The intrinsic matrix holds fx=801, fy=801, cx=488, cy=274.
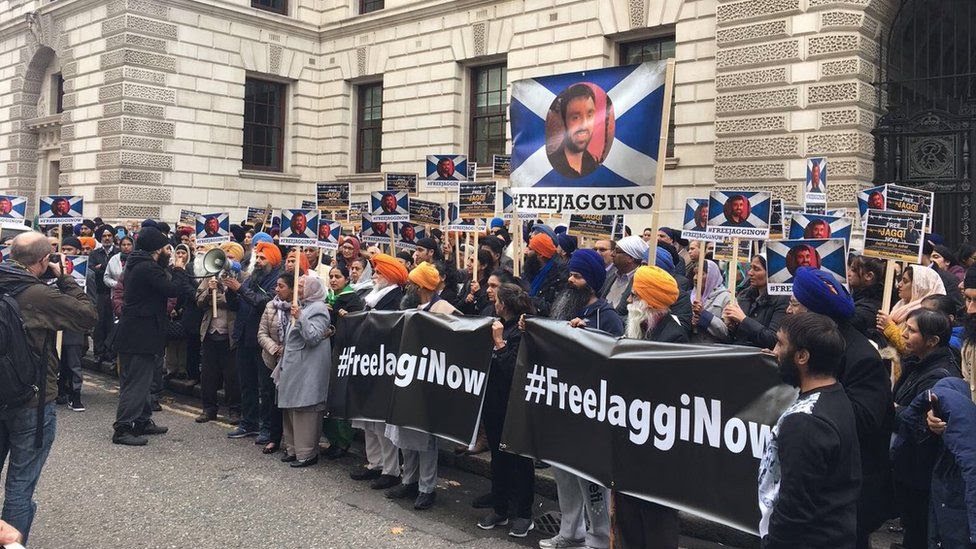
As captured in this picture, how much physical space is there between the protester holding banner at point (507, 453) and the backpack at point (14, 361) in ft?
10.1

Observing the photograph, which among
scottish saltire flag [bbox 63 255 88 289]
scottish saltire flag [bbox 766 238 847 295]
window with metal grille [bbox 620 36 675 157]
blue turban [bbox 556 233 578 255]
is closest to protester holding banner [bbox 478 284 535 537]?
scottish saltire flag [bbox 766 238 847 295]

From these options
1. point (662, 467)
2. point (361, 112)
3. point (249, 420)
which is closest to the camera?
point (662, 467)

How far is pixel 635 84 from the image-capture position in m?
6.04

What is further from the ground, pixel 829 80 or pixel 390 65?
pixel 390 65

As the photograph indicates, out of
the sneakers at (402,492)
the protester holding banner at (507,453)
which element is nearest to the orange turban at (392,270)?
the protester holding banner at (507,453)

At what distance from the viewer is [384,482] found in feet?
23.0

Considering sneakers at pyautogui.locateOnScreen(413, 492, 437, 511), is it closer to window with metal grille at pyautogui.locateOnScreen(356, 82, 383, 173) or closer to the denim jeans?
the denim jeans

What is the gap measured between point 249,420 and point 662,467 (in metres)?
5.39

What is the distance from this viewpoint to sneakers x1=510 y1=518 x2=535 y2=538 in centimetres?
589

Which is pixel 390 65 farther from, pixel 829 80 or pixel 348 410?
pixel 348 410

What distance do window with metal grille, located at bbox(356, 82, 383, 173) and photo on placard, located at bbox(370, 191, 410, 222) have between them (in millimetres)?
13201

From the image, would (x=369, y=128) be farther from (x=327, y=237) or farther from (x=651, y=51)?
(x=327, y=237)

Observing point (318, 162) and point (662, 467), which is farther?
point (318, 162)

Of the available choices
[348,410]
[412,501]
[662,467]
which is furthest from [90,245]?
[662,467]
